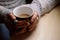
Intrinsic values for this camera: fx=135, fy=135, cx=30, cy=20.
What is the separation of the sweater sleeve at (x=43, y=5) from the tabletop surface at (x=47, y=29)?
0.12ft

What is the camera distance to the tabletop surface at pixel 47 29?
771 mm

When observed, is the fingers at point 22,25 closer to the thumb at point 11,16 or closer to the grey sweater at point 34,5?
the thumb at point 11,16

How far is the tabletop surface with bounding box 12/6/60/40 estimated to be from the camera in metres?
0.77

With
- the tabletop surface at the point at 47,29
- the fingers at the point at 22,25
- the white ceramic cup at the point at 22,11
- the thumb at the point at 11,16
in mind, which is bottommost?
the tabletop surface at the point at 47,29

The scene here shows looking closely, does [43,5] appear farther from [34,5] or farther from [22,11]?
[22,11]

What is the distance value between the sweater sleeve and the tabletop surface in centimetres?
4

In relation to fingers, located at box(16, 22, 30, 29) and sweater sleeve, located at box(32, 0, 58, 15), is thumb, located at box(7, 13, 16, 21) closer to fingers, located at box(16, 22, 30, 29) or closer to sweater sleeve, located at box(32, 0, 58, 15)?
fingers, located at box(16, 22, 30, 29)

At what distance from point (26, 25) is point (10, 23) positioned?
96mm

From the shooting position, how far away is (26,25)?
74 cm

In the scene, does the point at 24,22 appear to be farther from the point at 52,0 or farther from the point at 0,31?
the point at 52,0

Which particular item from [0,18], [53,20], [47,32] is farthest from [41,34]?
[0,18]

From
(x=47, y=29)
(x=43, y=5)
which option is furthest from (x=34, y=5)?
(x=47, y=29)

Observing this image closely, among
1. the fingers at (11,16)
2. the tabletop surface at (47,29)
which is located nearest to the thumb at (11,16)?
A: the fingers at (11,16)

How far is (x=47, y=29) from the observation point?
81cm
